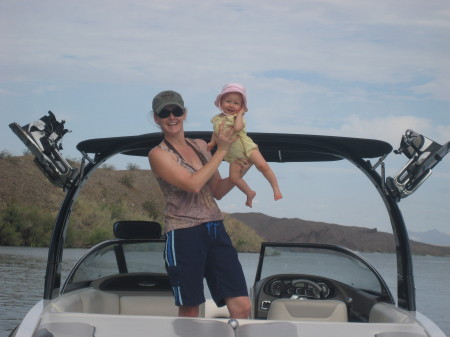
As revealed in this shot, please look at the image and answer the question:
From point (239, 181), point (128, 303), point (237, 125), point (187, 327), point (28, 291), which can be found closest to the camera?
point (187, 327)

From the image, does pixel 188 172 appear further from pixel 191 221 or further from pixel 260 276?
pixel 260 276

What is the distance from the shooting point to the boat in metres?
→ 3.82

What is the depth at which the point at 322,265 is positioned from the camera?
5.95 metres

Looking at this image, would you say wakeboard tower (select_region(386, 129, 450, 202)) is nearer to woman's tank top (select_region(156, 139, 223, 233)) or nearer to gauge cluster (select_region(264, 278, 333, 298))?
woman's tank top (select_region(156, 139, 223, 233))

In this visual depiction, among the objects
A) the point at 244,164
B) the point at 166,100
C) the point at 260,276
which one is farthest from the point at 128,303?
the point at 166,100

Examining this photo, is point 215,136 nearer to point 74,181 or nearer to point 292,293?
point 74,181

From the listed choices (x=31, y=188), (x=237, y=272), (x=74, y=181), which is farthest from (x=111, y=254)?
(x=31, y=188)

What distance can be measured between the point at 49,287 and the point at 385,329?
1.92 m

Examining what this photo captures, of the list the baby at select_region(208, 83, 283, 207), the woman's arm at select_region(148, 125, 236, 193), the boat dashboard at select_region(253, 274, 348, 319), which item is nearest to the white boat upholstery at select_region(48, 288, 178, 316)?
the boat dashboard at select_region(253, 274, 348, 319)

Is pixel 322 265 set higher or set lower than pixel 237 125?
lower

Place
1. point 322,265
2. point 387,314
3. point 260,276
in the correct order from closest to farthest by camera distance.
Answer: point 387,314 → point 322,265 → point 260,276

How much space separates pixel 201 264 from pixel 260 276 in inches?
79.8

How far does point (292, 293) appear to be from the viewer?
604 centimetres

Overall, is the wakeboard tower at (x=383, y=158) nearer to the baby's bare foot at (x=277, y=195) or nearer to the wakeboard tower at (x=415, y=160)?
the wakeboard tower at (x=415, y=160)
